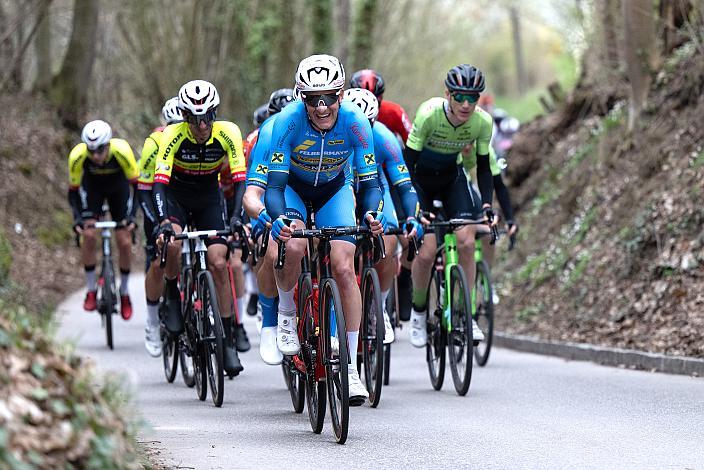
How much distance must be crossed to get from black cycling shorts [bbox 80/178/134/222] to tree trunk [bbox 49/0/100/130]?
1585cm

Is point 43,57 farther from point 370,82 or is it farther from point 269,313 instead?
point 269,313

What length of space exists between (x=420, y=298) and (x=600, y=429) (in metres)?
3.53

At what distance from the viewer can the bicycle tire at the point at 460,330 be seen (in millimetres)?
10195

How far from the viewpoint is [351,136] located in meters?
8.46

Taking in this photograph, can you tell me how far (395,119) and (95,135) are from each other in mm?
3337

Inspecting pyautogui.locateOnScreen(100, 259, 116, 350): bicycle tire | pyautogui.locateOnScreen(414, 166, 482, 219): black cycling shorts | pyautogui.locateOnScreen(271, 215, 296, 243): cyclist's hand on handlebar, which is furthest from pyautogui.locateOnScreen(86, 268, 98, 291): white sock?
pyautogui.locateOnScreen(271, 215, 296, 243): cyclist's hand on handlebar

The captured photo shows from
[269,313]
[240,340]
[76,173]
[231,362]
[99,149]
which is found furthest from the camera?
[76,173]

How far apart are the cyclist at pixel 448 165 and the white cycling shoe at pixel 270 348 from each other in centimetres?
267

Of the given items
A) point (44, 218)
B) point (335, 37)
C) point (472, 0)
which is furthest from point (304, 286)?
point (472, 0)

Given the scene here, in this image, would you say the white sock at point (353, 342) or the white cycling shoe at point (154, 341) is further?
the white cycling shoe at point (154, 341)

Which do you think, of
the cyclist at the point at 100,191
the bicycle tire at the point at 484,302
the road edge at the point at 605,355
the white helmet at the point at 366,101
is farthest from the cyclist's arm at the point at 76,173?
the road edge at the point at 605,355

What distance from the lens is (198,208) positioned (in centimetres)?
1116

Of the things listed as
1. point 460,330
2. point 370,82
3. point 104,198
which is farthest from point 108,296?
point 460,330

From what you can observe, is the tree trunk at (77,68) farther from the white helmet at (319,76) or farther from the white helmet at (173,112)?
the white helmet at (319,76)
